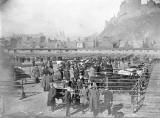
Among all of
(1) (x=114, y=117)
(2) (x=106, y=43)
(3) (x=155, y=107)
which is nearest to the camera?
(1) (x=114, y=117)

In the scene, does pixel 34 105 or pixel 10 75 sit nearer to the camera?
pixel 34 105

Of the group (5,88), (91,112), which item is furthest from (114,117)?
(5,88)

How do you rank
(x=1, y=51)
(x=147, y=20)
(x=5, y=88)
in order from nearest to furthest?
(x=1, y=51) < (x=5, y=88) < (x=147, y=20)

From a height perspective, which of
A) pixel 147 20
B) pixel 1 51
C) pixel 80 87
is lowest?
pixel 80 87

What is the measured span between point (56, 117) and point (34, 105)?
1343 mm

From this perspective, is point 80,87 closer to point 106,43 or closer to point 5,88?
point 5,88

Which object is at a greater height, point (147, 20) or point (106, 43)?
point (147, 20)

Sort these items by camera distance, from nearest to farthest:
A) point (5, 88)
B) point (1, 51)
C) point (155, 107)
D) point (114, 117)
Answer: point (114, 117), point (155, 107), point (1, 51), point (5, 88)

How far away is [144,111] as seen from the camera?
21.0 feet

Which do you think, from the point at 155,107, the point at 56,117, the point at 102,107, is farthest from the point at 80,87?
the point at 155,107

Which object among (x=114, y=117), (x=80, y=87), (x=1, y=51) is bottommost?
(x=114, y=117)

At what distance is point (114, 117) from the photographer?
19.9 feet

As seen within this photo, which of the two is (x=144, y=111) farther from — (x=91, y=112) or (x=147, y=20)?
(x=147, y=20)

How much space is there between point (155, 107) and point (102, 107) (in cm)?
132
